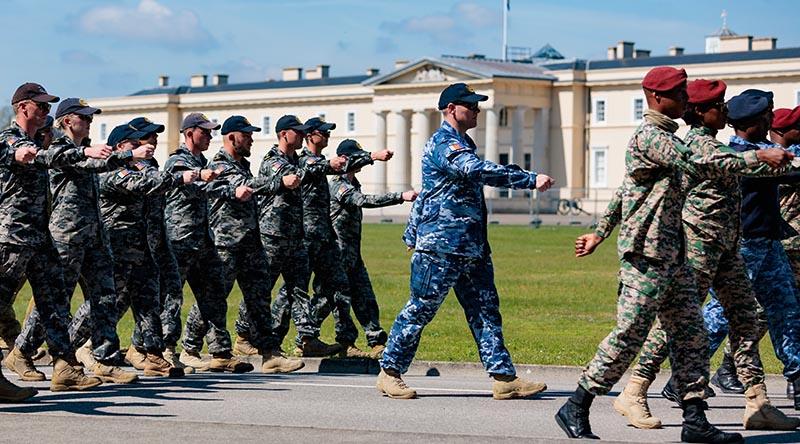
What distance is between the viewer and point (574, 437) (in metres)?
8.85

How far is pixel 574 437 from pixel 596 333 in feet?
27.8

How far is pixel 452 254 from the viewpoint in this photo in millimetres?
10602

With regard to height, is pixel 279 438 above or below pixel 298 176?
below

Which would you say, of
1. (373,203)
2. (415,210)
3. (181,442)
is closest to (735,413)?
(415,210)

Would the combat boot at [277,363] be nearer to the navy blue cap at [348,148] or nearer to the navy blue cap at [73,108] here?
the navy blue cap at [348,148]

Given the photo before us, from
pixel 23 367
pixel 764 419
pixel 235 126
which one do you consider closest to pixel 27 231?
pixel 23 367

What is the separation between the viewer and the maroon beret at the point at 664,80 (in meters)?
8.88

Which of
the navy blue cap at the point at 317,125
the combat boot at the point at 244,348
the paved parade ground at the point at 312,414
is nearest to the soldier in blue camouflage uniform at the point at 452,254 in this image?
the paved parade ground at the point at 312,414

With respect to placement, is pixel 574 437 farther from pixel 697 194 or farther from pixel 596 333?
pixel 596 333

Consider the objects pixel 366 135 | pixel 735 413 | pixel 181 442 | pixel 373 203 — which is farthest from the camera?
pixel 366 135

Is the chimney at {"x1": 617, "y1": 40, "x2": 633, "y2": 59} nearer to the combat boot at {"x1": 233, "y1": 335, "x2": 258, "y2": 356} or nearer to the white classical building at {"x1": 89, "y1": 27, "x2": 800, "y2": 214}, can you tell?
the white classical building at {"x1": 89, "y1": 27, "x2": 800, "y2": 214}

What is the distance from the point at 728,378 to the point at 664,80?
3581 millimetres

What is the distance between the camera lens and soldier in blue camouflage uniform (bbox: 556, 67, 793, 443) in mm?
8758

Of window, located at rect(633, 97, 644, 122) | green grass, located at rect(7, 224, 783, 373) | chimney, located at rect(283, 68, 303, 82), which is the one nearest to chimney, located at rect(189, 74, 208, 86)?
chimney, located at rect(283, 68, 303, 82)
